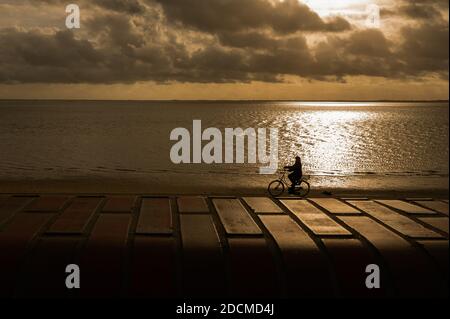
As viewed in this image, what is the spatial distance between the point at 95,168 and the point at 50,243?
175 ft

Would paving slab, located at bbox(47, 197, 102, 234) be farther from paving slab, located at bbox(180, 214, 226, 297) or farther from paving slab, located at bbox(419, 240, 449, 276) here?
paving slab, located at bbox(419, 240, 449, 276)

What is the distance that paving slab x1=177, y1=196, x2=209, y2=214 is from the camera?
2427cm

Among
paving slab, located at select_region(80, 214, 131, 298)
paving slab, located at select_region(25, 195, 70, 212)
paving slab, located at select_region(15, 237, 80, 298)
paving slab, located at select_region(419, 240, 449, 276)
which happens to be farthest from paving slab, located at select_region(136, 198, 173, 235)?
paving slab, located at select_region(419, 240, 449, 276)

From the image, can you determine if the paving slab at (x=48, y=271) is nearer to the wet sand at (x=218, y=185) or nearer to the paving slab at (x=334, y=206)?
the paving slab at (x=334, y=206)

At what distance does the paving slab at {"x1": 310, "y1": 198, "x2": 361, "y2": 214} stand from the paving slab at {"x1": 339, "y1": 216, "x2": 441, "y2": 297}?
13.9 ft

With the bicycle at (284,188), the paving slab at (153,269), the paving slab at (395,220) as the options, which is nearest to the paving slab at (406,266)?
the paving slab at (395,220)

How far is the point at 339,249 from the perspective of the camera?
19.0m

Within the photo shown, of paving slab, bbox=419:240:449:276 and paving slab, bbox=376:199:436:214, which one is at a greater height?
paving slab, bbox=376:199:436:214

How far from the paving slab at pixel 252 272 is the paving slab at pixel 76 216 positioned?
6.17 metres

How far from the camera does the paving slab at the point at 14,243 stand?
688 inches

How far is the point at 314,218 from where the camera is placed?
2308cm

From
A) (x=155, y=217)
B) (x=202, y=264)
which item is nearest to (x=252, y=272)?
(x=202, y=264)
